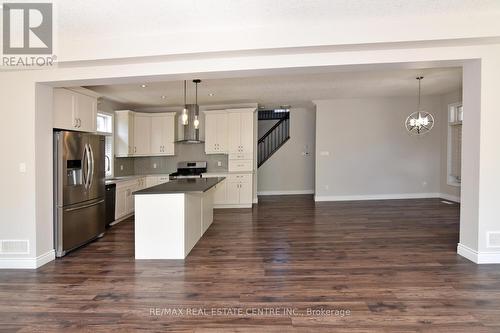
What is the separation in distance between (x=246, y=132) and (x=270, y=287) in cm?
468

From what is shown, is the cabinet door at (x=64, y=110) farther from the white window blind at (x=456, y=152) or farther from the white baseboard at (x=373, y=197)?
the white window blind at (x=456, y=152)

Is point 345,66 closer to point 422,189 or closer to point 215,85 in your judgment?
point 215,85

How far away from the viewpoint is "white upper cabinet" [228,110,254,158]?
674 centimetres

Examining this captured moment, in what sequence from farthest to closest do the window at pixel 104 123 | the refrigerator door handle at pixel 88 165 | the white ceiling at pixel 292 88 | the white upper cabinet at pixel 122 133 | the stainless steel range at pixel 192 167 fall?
the stainless steel range at pixel 192 167, the white upper cabinet at pixel 122 133, the window at pixel 104 123, the white ceiling at pixel 292 88, the refrigerator door handle at pixel 88 165

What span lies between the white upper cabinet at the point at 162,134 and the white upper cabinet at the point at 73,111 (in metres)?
2.46

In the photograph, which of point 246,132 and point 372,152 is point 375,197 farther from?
point 246,132

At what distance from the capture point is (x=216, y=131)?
270 inches

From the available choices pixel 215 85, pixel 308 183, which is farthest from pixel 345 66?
pixel 308 183

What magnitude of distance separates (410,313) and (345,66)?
8.22 feet

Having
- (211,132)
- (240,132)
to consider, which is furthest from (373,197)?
(211,132)

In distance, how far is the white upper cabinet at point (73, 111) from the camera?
356 centimetres

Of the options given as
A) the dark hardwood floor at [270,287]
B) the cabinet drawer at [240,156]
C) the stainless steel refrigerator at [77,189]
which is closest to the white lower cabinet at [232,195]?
the cabinet drawer at [240,156]

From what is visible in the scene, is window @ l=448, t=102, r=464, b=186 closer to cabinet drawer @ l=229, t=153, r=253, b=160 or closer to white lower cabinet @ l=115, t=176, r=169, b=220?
cabinet drawer @ l=229, t=153, r=253, b=160

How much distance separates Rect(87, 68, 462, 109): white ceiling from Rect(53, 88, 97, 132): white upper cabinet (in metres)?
0.97
